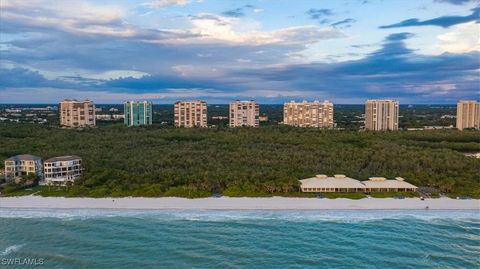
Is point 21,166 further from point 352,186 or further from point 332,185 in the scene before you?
point 352,186

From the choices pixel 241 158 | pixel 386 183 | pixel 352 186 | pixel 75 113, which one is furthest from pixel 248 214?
pixel 75 113

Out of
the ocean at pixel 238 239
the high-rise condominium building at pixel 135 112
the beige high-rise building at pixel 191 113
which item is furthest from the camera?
the high-rise condominium building at pixel 135 112

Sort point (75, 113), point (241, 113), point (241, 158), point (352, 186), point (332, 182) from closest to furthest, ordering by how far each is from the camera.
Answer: point (352, 186) → point (332, 182) → point (241, 158) → point (75, 113) → point (241, 113)

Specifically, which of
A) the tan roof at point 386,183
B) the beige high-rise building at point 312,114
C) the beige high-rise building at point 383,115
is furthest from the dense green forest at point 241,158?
the beige high-rise building at point 312,114

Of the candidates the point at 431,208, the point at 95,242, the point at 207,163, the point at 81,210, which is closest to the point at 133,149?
the point at 207,163

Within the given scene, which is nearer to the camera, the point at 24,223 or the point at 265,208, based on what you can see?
the point at 24,223

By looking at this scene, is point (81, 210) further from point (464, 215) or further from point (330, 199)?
point (464, 215)

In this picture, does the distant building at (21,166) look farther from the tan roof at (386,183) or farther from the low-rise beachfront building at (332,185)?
the tan roof at (386,183)
